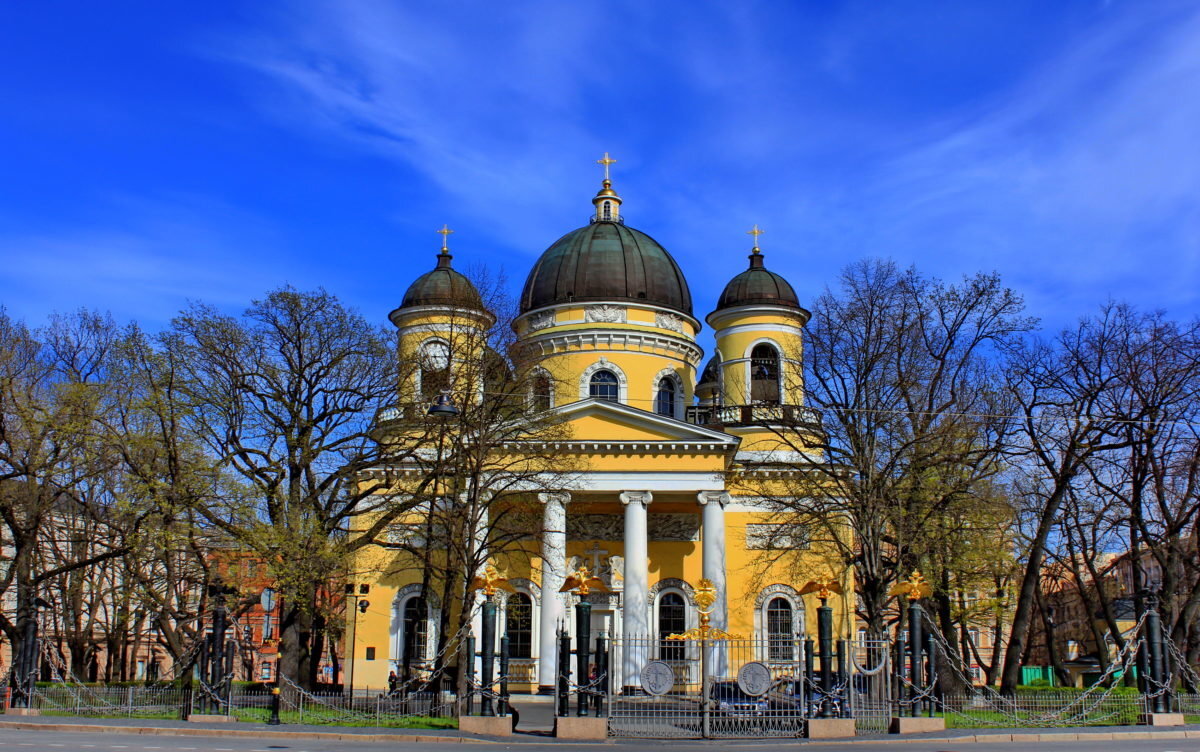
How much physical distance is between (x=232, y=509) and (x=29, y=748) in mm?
10802

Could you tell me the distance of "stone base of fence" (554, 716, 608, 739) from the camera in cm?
2080

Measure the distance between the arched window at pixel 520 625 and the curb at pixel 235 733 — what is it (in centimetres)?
1690

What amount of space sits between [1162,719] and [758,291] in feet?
75.4

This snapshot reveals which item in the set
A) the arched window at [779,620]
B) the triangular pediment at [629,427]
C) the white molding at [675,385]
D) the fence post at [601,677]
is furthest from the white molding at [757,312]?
the fence post at [601,677]

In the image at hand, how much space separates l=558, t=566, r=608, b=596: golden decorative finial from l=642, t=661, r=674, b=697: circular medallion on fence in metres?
8.22

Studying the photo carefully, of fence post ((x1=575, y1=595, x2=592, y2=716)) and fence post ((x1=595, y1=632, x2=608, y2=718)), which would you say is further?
fence post ((x1=595, y1=632, x2=608, y2=718))

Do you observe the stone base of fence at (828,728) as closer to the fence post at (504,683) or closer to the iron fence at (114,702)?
the fence post at (504,683)

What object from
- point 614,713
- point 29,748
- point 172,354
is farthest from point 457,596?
point 29,748

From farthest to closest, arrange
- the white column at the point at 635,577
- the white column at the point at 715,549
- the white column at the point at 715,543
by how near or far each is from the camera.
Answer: the white column at the point at 715,543 < the white column at the point at 715,549 < the white column at the point at 635,577

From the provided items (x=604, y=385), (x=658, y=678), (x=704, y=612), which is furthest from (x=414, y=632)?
(x=658, y=678)

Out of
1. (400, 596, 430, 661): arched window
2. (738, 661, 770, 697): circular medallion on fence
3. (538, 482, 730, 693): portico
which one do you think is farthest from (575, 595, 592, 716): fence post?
(400, 596, 430, 661): arched window

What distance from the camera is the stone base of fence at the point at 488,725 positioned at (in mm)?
21500

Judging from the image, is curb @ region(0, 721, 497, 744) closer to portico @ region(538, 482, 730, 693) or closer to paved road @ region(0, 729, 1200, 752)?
paved road @ region(0, 729, 1200, 752)

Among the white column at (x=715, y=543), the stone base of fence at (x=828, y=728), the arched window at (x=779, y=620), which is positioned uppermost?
the white column at (x=715, y=543)
